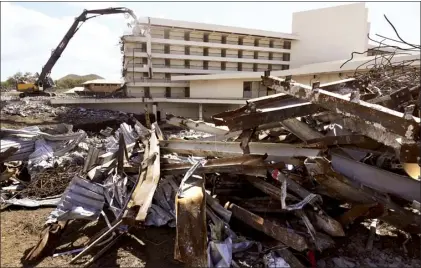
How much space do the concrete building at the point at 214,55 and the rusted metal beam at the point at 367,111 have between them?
21665mm

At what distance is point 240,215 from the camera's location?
390 cm

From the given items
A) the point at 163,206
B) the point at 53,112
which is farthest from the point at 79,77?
the point at 163,206

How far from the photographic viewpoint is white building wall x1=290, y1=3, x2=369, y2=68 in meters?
30.1

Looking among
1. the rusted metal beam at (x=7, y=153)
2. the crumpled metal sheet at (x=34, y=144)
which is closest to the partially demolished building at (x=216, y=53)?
the crumpled metal sheet at (x=34, y=144)

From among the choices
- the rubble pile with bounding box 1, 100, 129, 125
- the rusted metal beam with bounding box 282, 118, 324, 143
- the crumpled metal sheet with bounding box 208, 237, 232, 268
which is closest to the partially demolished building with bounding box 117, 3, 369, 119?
the rubble pile with bounding box 1, 100, 129, 125

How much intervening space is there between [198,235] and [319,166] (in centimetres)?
156

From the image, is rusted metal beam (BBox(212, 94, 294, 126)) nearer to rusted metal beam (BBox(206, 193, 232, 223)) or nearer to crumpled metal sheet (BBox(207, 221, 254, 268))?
rusted metal beam (BBox(206, 193, 232, 223))

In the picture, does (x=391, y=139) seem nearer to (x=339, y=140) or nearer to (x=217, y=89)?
(x=339, y=140)

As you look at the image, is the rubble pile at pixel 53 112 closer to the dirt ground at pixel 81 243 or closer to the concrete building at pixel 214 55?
the concrete building at pixel 214 55

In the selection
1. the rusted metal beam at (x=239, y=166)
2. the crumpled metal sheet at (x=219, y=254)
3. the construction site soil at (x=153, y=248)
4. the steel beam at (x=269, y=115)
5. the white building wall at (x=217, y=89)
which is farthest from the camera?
the white building wall at (x=217, y=89)

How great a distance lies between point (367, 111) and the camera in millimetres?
2982

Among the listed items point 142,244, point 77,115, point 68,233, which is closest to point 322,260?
point 142,244

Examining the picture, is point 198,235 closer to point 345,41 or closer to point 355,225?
point 355,225

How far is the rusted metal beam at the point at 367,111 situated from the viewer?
2703 millimetres
